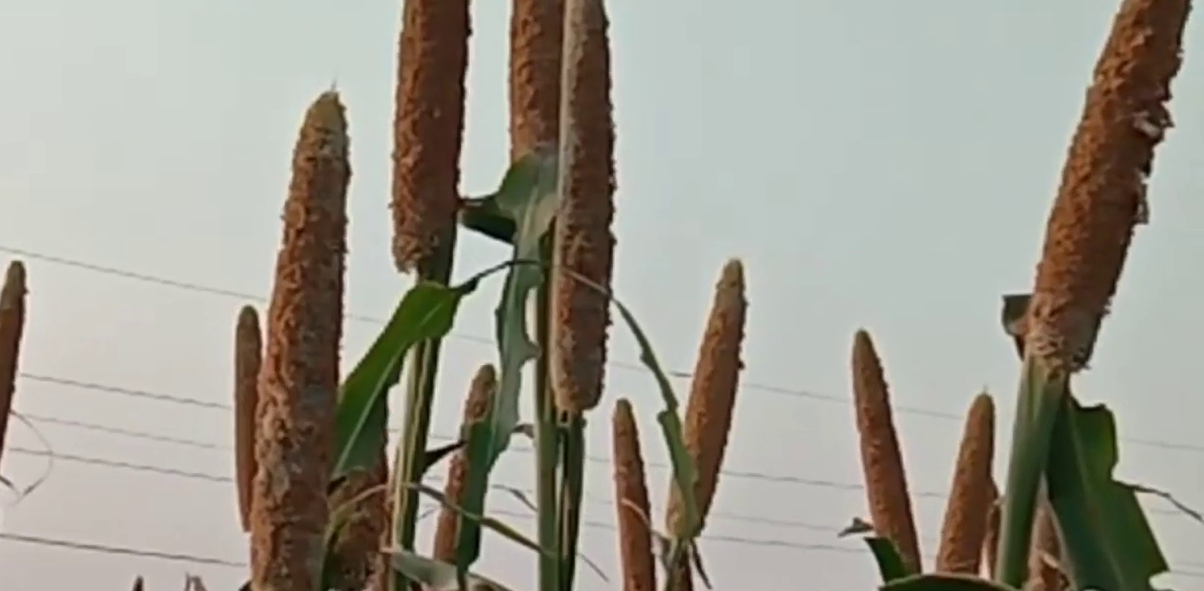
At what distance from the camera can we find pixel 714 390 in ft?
3.77

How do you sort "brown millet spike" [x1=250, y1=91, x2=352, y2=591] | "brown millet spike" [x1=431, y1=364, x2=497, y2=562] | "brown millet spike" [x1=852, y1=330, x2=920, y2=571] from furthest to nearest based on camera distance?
"brown millet spike" [x1=852, y1=330, x2=920, y2=571] → "brown millet spike" [x1=431, y1=364, x2=497, y2=562] → "brown millet spike" [x1=250, y1=91, x2=352, y2=591]

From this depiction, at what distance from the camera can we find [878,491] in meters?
1.24

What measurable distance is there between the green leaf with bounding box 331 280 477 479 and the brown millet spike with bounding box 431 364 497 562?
11cm

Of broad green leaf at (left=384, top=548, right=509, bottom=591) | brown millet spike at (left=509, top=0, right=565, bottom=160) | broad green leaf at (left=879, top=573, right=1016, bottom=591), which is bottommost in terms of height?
broad green leaf at (left=384, top=548, right=509, bottom=591)

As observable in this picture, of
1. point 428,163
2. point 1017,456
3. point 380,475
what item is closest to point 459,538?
point 380,475

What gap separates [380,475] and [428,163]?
17 cm

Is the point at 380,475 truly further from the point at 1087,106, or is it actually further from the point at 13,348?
the point at 1087,106

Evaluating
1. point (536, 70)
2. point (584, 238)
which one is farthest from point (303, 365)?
point (536, 70)

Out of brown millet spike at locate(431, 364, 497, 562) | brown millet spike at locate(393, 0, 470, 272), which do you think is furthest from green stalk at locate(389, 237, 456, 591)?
brown millet spike at locate(431, 364, 497, 562)

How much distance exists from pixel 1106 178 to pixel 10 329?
0.66 m

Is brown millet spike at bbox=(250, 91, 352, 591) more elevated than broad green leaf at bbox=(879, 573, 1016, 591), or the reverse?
brown millet spike at bbox=(250, 91, 352, 591)

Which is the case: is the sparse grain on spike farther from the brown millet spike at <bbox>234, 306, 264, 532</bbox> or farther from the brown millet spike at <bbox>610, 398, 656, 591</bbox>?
the brown millet spike at <bbox>610, 398, 656, 591</bbox>

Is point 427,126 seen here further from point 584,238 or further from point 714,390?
point 714,390

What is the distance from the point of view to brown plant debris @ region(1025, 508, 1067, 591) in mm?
892
